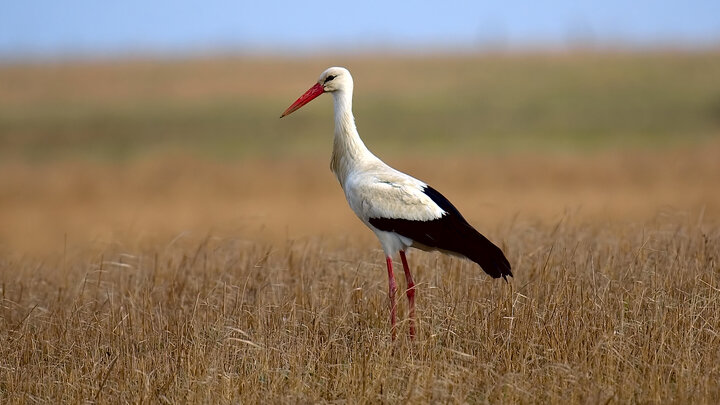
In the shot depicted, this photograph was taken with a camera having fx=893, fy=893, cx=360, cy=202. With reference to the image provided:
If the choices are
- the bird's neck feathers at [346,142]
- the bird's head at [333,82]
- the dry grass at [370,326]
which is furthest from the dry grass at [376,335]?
the bird's head at [333,82]

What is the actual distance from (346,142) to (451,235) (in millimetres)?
1146

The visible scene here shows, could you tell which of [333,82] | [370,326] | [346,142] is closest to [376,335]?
[370,326]

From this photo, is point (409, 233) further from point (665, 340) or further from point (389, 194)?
point (665, 340)

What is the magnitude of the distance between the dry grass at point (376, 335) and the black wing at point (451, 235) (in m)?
0.26

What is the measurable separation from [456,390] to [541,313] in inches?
43.5

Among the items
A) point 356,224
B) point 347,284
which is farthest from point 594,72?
point 347,284

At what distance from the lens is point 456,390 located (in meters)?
4.74

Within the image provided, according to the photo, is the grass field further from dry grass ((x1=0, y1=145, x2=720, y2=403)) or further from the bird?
the bird

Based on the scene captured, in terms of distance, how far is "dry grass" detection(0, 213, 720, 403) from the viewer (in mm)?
4809

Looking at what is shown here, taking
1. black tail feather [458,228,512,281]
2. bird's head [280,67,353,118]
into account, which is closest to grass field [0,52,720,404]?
black tail feather [458,228,512,281]

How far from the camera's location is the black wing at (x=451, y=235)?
19.3 ft

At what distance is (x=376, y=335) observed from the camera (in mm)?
5578

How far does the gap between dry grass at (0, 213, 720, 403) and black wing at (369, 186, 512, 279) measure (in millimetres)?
258

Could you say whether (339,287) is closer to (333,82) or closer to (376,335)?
(376,335)
